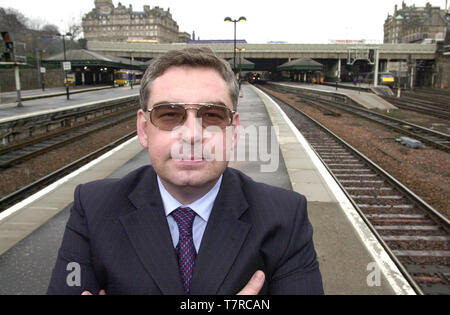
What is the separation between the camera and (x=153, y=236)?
1854 millimetres

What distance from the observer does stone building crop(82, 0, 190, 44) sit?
147000 millimetres

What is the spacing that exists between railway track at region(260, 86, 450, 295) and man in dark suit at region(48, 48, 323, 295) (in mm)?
2674

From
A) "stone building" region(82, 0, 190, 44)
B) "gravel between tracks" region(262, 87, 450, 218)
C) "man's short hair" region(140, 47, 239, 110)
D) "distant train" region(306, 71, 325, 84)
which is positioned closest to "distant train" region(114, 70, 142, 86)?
"distant train" region(306, 71, 325, 84)

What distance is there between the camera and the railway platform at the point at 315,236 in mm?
3828

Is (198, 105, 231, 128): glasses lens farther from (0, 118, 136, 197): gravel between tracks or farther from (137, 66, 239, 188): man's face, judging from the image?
(0, 118, 136, 197): gravel between tracks

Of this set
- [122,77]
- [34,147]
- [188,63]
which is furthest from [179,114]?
[122,77]

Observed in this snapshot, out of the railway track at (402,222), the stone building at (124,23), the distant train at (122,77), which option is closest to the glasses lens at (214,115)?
the railway track at (402,222)

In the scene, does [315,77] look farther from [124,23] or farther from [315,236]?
[124,23]

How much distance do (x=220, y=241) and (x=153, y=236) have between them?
37 cm

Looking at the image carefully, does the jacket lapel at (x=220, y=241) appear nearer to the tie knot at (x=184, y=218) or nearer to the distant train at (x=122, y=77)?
the tie knot at (x=184, y=218)

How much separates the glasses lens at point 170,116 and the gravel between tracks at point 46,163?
7.83 m

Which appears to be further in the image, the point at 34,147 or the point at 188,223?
the point at 34,147

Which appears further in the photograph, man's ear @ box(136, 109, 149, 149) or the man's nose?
man's ear @ box(136, 109, 149, 149)

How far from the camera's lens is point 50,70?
48.3 metres
